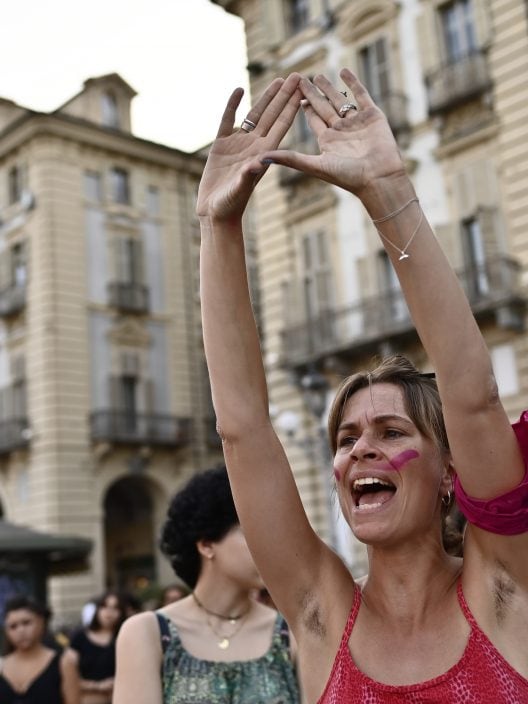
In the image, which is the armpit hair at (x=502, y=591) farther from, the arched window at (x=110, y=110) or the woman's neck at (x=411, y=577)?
Result: the arched window at (x=110, y=110)

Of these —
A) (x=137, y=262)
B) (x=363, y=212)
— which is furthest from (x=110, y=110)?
(x=363, y=212)

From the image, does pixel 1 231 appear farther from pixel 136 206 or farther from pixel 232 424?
pixel 232 424

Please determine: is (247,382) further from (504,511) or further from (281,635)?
(281,635)

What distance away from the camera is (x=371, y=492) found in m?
1.92

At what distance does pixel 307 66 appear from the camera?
19.0m

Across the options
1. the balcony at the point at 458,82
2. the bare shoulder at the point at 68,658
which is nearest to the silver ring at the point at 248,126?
the bare shoulder at the point at 68,658

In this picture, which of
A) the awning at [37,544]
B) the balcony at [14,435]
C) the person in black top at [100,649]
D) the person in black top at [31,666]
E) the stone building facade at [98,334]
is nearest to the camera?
the person in black top at [31,666]

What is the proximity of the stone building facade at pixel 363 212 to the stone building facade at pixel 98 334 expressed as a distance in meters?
7.48

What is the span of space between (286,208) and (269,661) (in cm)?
1640

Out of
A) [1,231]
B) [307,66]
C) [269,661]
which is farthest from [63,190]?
[269,661]

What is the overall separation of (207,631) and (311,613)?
134 cm

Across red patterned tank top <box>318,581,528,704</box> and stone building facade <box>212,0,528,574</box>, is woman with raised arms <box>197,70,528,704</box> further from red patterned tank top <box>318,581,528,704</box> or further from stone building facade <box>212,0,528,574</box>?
stone building facade <box>212,0,528,574</box>

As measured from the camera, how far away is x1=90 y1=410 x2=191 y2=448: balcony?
1000 inches

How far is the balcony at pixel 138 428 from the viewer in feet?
83.3
